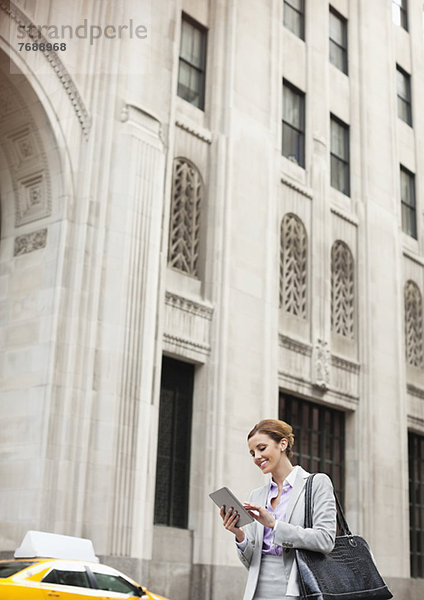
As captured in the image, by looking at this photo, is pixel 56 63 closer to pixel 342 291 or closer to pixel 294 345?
pixel 294 345

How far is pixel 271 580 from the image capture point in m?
4.07

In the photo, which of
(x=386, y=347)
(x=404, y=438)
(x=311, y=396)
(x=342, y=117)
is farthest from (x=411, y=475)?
(x=342, y=117)

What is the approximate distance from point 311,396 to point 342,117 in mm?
9800

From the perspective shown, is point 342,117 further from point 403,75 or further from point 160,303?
point 160,303

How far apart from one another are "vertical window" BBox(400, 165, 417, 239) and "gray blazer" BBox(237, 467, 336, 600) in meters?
25.0

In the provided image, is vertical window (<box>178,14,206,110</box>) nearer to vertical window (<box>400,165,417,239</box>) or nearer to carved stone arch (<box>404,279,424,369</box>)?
vertical window (<box>400,165,417,239</box>)

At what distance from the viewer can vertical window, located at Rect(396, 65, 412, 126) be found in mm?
29797

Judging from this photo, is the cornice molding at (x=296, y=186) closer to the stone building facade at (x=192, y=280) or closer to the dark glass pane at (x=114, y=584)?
the stone building facade at (x=192, y=280)

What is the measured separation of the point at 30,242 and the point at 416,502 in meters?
15.7

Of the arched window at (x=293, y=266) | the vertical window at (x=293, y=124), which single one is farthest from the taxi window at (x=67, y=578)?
the vertical window at (x=293, y=124)

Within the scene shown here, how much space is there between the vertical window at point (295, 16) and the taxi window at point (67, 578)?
750 inches

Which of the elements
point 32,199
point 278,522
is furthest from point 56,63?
point 278,522

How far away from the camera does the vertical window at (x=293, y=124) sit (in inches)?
935

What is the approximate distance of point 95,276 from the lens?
1617cm
